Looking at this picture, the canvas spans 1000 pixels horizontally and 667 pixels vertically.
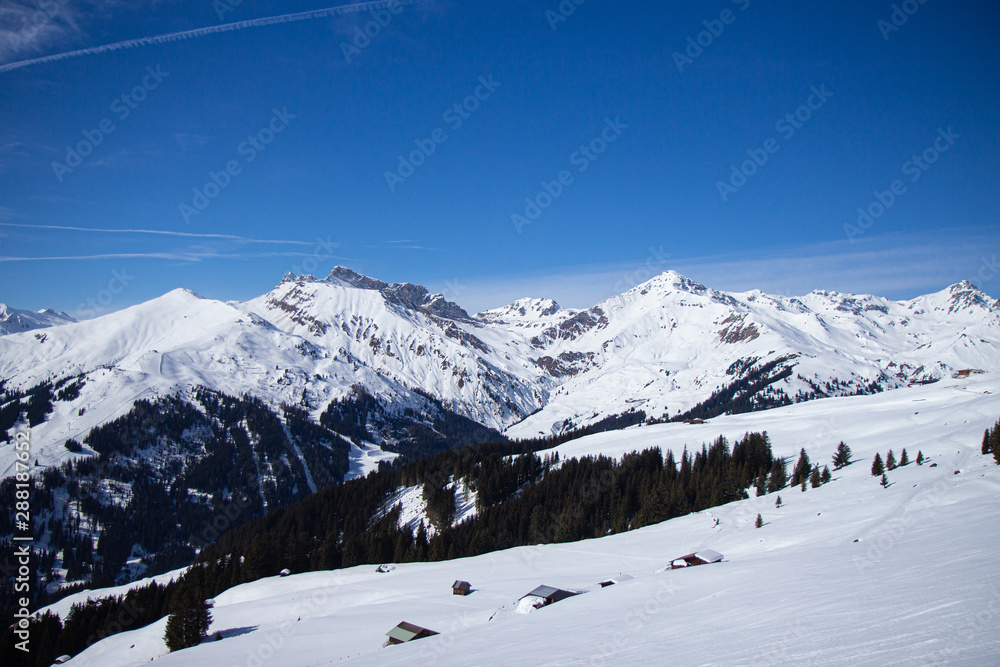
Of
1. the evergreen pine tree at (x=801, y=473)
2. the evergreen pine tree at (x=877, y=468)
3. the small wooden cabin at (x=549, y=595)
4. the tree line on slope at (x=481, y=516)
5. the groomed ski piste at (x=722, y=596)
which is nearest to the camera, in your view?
the groomed ski piste at (x=722, y=596)

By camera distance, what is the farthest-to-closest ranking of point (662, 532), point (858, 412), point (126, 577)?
1. point (126, 577)
2. point (858, 412)
3. point (662, 532)

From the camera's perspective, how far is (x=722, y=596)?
2281 centimetres

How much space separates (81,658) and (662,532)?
63.2 meters

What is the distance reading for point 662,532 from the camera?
65625 millimetres

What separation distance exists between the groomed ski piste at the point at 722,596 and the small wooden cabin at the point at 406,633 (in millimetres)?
1085

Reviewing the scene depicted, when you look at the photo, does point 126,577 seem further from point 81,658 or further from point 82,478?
point 81,658

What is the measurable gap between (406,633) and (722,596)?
841 inches

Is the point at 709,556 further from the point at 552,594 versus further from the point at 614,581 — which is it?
the point at 552,594

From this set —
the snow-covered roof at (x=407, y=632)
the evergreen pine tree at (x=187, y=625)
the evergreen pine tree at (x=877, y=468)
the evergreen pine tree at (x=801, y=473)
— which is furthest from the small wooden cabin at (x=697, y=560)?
the evergreen pine tree at (x=801, y=473)

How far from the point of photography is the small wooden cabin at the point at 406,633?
33438 millimetres

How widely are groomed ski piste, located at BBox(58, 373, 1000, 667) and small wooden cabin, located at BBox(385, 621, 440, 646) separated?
1.08 meters

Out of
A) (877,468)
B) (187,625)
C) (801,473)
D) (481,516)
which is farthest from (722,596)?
(481,516)

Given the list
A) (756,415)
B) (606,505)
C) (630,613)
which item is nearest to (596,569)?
(630,613)

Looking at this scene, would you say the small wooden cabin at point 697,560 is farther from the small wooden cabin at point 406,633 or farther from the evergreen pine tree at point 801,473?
the evergreen pine tree at point 801,473
